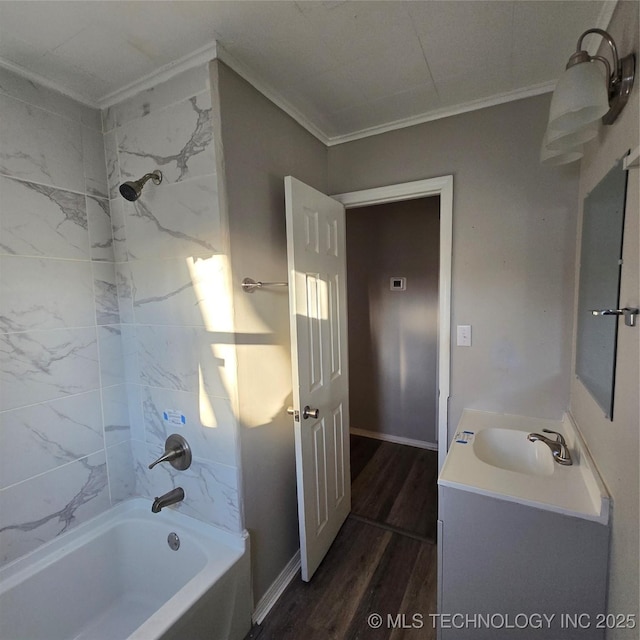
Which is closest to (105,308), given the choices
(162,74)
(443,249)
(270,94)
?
(162,74)

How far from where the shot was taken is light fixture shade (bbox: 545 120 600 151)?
1.06 metres

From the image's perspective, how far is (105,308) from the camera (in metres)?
1.58

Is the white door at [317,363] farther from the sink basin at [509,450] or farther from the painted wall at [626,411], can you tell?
the painted wall at [626,411]

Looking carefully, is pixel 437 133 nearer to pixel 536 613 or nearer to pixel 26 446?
pixel 536 613

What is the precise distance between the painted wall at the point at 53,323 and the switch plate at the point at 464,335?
5.81 ft

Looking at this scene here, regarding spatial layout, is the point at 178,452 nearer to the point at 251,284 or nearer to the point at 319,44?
the point at 251,284

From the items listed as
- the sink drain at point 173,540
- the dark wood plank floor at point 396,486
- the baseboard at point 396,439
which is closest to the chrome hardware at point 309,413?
the sink drain at point 173,540

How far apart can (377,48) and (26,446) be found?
2086mm

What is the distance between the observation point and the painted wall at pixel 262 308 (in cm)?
135

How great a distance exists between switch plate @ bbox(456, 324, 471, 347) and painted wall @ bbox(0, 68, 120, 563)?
1772 millimetres

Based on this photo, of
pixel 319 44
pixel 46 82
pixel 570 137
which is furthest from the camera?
pixel 46 82

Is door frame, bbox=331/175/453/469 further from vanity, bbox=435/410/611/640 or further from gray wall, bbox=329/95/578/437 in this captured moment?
vanity, bbox=435/410/611/640

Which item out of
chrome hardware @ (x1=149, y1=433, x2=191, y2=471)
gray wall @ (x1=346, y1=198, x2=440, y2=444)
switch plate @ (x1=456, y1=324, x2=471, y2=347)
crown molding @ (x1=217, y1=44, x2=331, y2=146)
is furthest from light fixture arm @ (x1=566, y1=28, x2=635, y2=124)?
chrome hardware @ (x1=149, y1=433, x2=191, y2=471)

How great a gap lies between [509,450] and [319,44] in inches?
75.2
